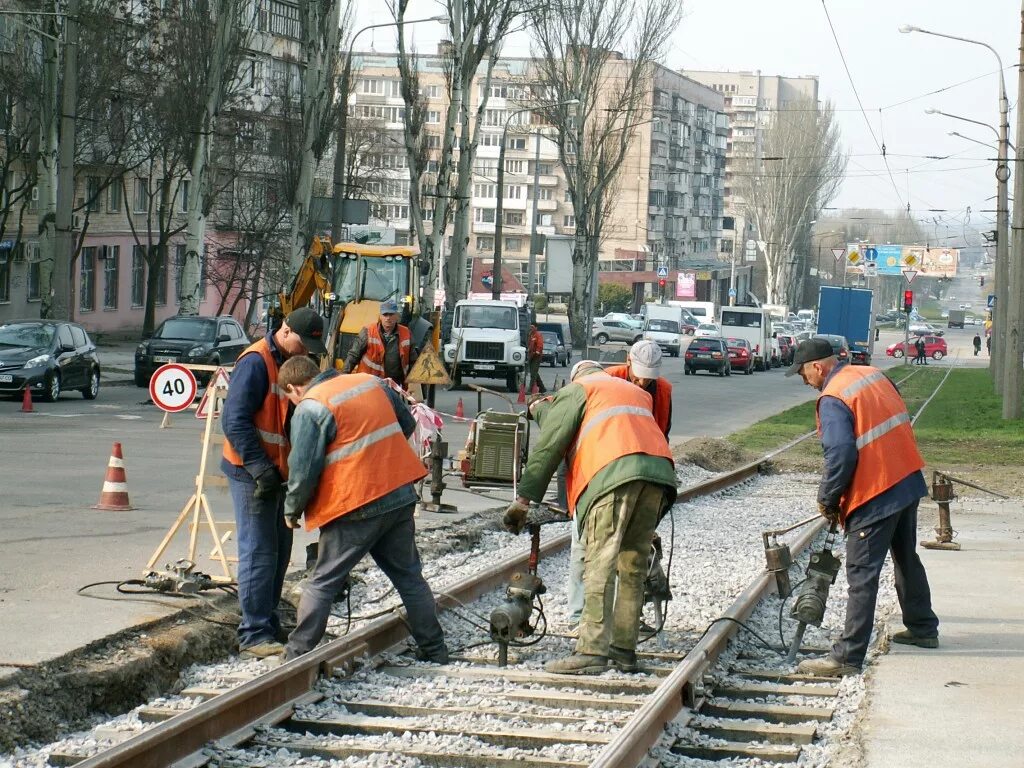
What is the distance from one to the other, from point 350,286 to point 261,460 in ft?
77.4

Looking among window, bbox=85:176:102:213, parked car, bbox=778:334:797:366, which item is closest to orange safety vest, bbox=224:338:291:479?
window, bbox=85:176:102:213

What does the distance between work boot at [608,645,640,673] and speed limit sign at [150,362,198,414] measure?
237 inches

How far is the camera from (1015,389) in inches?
1334

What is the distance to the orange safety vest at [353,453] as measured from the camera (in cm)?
799

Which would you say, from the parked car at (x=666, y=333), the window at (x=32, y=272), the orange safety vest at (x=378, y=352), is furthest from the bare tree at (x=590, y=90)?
the orange safety vest at (x=378, y=352)

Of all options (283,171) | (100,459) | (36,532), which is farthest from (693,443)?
(283,171)

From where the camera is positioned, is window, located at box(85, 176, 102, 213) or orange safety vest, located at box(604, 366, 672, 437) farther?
window, located at box(85, 176, 102, 213)

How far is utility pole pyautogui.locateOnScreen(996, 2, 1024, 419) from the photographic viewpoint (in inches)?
1330

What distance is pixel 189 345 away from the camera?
32969 mm

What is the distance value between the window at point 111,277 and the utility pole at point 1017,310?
121ft

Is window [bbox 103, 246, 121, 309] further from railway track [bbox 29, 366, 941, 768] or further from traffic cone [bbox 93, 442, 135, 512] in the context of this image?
railway track [bbox 29, 366, 941, 768]

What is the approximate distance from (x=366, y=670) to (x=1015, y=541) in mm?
9102

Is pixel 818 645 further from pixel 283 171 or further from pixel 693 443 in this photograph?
pixel 283 171

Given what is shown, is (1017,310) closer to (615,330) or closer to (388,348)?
(388,348)
